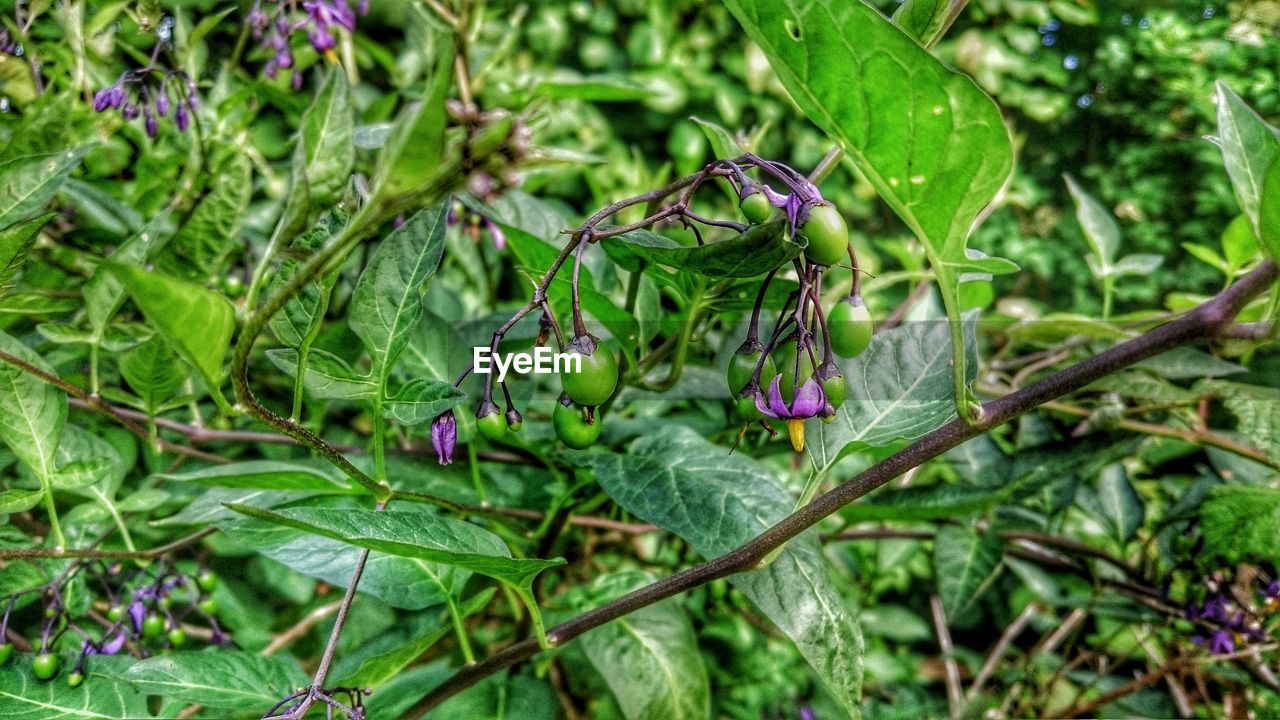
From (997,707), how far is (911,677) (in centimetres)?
28

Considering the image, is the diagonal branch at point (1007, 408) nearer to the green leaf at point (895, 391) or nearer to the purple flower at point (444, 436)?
the green leaf at point (895, 391)

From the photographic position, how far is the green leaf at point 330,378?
0.46m

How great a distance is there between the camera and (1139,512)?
2.82ft

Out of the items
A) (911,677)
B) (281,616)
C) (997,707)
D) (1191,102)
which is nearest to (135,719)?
(281,616)

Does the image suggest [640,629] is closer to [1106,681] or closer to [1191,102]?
[1106,681]

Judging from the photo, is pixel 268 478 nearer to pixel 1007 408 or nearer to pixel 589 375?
pixel 589 375

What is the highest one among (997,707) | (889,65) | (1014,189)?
(889,65)

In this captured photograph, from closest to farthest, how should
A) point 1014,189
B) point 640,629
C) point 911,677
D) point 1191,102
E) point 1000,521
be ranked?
point 640,629 < point 1000,521 < point 911,677 < point 1191,102 < point 1014,189

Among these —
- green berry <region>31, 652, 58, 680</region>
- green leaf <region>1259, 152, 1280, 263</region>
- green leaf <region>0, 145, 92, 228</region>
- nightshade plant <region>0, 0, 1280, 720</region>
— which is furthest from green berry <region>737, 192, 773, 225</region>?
green berry <region>31, 652, 58, 680</region>

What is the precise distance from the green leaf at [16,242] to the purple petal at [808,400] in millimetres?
467

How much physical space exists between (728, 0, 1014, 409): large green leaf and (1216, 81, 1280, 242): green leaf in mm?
142

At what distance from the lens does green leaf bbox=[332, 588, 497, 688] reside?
0.46m

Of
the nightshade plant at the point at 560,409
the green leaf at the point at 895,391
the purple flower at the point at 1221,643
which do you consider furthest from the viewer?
the purple flower at the point at 1221,643

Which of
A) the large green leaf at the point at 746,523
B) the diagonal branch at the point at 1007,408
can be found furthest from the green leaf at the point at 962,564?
the diagonal branch at the point at 1007,408
